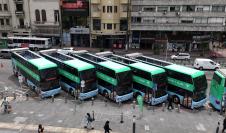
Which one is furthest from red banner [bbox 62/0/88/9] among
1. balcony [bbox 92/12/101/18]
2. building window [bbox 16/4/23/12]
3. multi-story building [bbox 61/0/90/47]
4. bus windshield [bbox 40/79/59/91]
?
bus windshield [bbox 40/79/59/91]

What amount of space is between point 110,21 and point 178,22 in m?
15.5

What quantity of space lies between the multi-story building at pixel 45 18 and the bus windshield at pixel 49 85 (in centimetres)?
3423

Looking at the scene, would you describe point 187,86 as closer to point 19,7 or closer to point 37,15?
point 37,15

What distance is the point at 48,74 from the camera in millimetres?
28047

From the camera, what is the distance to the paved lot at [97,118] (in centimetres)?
2236

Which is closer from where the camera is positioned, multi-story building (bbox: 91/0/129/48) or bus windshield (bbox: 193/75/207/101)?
bus windshield (bbox: 193/75/207/101)

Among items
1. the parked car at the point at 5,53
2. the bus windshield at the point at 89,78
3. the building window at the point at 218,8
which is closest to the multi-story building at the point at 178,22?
the building window at the point at 218,8

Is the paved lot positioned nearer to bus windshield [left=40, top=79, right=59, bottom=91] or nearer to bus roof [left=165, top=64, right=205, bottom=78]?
bus windshield [left=40, top=79, right=59, bottom=91]

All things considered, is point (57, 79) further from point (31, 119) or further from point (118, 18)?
point (118, 18)

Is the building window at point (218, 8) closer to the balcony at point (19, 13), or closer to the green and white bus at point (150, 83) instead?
the green and white bus at point (150, 83)

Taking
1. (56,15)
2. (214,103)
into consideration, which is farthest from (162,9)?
(214,103)

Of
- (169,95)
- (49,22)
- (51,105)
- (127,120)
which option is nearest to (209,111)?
(169,95)

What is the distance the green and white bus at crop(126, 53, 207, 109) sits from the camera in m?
25.0

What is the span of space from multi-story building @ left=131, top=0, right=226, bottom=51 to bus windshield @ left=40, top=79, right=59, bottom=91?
31425mm
